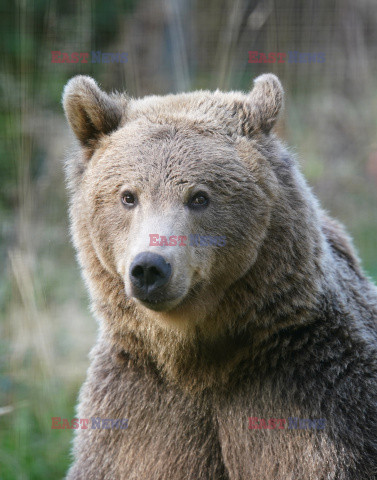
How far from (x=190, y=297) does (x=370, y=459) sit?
4.35 ft

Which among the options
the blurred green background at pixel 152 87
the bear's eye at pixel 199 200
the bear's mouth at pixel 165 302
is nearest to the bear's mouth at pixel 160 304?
the bear's mouth at pixel 165 302

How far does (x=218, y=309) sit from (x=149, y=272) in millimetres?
699

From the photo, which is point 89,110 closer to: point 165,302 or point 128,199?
point 128,199

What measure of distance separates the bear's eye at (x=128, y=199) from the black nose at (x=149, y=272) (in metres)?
0.56

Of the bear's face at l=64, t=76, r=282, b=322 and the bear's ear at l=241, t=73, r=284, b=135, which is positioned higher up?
the bear's ear at l=241, t=73, r=284, b=135

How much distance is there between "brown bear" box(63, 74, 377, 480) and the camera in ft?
13.2

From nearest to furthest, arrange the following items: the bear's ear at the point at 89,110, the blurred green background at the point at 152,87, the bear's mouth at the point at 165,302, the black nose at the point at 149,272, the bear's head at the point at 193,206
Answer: the black nose at the point at 149,272
the bear's mouth at the point at 165,302
the bear's head at the point at 193,206
the bear's ear at the point at 89,110
the blurred green background at the point at 152,87

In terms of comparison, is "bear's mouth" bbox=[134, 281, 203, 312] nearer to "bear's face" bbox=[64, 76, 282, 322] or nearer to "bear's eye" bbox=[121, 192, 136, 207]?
"bear's face" bbox=[64, 76, 282, 322]

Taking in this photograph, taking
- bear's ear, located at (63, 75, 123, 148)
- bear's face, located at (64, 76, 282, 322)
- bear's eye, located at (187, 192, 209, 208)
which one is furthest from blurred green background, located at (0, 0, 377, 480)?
bear's eye, located at (187, 192, 209, 208)

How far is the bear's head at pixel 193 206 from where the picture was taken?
12.9ft

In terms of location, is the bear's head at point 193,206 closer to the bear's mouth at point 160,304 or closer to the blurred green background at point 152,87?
the bear's mouth at point 160,304

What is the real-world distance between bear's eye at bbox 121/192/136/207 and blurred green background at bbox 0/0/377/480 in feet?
10.1

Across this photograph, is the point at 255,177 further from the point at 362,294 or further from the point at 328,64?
the point at 328,64

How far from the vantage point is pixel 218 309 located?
4137 millimetres
